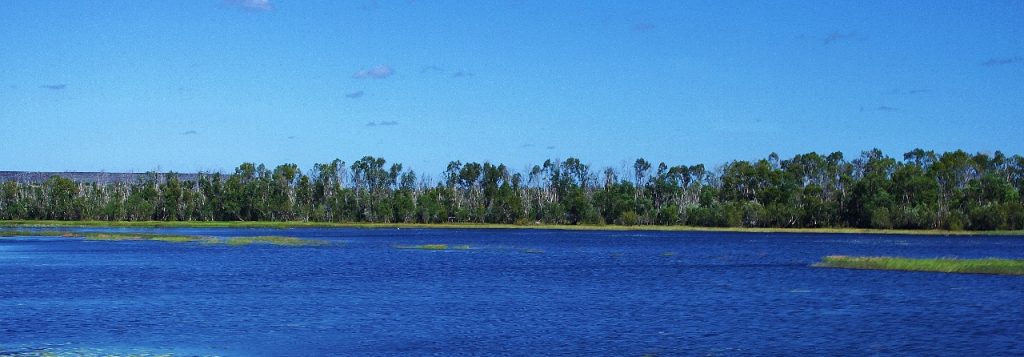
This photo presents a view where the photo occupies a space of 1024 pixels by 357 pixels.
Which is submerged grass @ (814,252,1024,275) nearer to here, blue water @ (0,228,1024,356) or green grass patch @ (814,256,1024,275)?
green grass patch @ (814,256,1024,275)

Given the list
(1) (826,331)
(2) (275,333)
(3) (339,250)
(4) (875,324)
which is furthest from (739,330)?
(3) (339,250)

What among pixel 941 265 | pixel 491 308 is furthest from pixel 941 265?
pixel 491 308

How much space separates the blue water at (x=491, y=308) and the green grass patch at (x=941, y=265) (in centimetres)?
258

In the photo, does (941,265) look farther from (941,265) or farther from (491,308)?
(491,308)

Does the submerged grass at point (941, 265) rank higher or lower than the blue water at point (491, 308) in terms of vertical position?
higher

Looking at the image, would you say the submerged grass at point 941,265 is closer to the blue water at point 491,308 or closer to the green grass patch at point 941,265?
the green grass patch at point 941,265

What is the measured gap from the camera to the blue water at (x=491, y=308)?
3778 centimetres

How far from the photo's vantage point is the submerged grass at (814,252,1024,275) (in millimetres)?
72625

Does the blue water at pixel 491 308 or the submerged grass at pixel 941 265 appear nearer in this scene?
the blue water at pixel 491 308

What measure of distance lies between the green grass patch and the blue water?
2581 mm

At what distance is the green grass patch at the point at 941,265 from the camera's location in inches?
2859

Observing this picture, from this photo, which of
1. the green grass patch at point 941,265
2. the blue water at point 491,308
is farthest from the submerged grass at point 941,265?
the blue water at point 491,308

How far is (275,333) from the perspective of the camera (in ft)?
132

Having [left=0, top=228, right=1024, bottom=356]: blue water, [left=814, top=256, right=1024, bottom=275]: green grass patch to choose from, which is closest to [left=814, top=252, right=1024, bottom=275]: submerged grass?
[left=814, top=256, right=1024, bottom=275]: green grass patch
